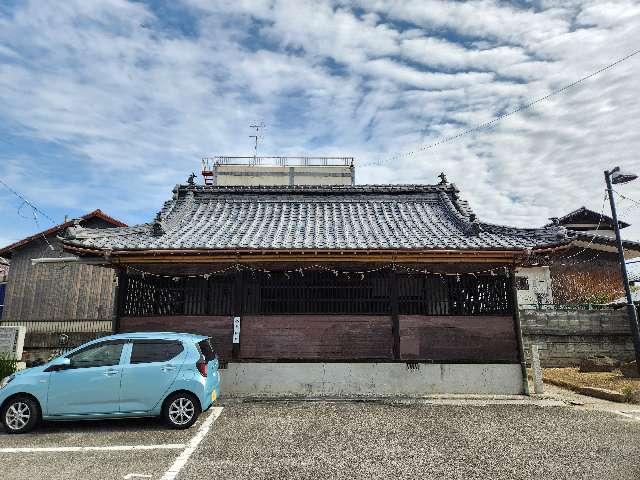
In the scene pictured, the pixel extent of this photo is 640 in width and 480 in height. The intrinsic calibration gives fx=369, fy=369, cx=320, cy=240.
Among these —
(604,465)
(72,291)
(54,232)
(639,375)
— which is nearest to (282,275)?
(604,465)

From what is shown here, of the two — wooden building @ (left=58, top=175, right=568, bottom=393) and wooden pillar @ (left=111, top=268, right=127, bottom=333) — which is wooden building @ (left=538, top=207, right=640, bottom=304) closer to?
wooden building @ (left=58, top=175, right=568, bottom=393)

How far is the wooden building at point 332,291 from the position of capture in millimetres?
9430

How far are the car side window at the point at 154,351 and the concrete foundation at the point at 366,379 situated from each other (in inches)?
116

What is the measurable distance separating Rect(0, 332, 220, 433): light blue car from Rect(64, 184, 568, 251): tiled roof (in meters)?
3.04

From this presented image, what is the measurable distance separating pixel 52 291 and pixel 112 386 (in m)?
16.0

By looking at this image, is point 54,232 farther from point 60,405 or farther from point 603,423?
point 603,423

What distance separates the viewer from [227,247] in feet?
30.2

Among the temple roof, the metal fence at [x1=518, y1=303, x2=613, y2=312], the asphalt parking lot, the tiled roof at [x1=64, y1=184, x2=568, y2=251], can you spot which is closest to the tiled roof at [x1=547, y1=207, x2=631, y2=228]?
the temple roof

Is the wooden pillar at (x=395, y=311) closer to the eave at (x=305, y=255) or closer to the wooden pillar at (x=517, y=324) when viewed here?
the eave at (x=305, y=255)

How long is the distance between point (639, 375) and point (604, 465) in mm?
9222

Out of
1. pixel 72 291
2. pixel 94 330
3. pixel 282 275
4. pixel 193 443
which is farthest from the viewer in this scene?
pixel 72 291

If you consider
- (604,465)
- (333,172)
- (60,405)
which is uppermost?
(333,172)

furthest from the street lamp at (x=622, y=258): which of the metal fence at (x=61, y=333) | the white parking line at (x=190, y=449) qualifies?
the metal fence at (x=61, y=333)


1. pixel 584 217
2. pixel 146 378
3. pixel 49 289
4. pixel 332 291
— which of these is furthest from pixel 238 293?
pixel 584 217
